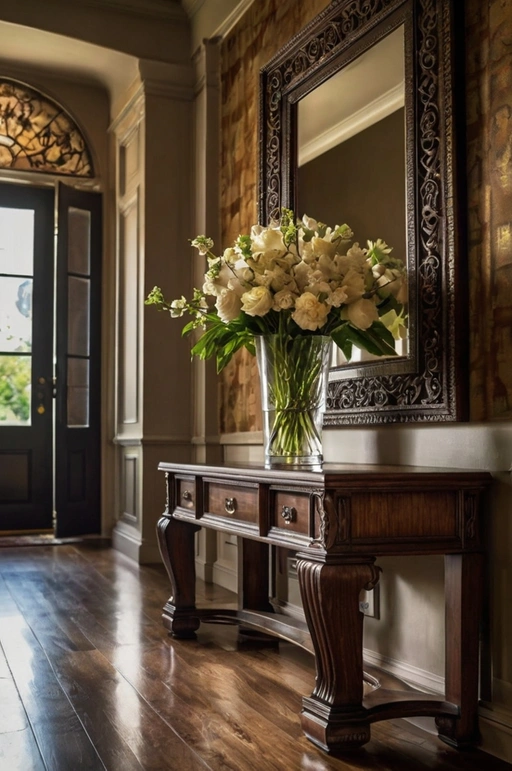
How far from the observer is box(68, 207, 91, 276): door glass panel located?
614 centimetres

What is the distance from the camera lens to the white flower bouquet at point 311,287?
268cm

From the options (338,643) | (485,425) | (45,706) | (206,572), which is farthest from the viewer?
(206,572)

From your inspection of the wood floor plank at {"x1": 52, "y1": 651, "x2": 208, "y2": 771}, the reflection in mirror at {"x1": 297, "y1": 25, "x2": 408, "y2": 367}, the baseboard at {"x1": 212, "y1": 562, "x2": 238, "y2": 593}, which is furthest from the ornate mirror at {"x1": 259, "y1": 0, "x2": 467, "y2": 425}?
the baseboard at {"x1": 212, "y1": 562, "x2": 238, "y2": 593}

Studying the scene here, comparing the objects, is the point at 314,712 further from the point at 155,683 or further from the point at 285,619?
the point at 285,619

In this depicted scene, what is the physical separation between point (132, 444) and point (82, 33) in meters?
2.58

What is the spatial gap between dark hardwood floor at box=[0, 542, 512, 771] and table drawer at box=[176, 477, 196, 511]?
518 mm

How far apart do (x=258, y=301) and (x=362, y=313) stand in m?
0.32

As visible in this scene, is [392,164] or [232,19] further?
[232,19]

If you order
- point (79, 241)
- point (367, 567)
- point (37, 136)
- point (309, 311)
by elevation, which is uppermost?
point (37, 136)

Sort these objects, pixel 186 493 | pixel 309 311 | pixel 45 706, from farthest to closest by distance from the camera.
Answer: pixel 186 493, pixel 309 311, pixel 45 706

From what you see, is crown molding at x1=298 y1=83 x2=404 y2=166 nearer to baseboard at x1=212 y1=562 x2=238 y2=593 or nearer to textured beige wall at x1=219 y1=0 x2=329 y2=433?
textured beige wall at x1=219 y1=0 x2=329 y2=433

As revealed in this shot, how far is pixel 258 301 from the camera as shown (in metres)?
2.69

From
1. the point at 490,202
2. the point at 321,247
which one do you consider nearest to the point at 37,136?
the point at 321,247

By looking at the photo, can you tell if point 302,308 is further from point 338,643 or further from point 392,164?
point 338,643
